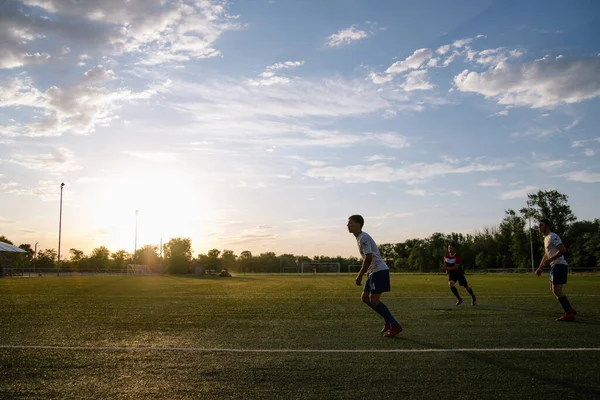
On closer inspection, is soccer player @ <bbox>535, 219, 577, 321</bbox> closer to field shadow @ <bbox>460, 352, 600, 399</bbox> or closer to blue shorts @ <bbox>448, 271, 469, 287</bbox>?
blue shorts @ <bbox>448, 271, 469, 287</bbox>

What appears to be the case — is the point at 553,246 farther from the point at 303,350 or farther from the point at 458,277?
the point at 303,350

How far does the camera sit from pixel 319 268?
286 ft

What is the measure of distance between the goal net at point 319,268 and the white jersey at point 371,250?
77901 mm

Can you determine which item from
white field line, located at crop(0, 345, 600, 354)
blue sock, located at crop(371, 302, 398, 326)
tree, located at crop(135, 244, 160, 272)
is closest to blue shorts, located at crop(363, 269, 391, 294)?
blue sock, located at crop(371, 302, 398, 326)

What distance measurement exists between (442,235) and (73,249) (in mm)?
98563

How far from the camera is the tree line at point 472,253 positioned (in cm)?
7388

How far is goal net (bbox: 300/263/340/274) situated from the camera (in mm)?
86387

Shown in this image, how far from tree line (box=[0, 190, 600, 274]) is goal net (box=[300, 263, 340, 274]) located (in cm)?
350

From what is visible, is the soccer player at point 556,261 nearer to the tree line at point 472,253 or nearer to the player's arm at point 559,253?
the player's arm at point 559,253

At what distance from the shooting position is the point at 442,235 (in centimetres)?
12481

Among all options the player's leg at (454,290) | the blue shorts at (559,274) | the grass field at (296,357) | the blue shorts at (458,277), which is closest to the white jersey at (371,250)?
the grass field at (296,357)

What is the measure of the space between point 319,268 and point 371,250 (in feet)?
263

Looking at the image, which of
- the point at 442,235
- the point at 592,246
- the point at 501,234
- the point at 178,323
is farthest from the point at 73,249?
the point at 178,323

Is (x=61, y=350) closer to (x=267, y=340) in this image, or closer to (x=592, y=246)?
(x=267, y=340)
